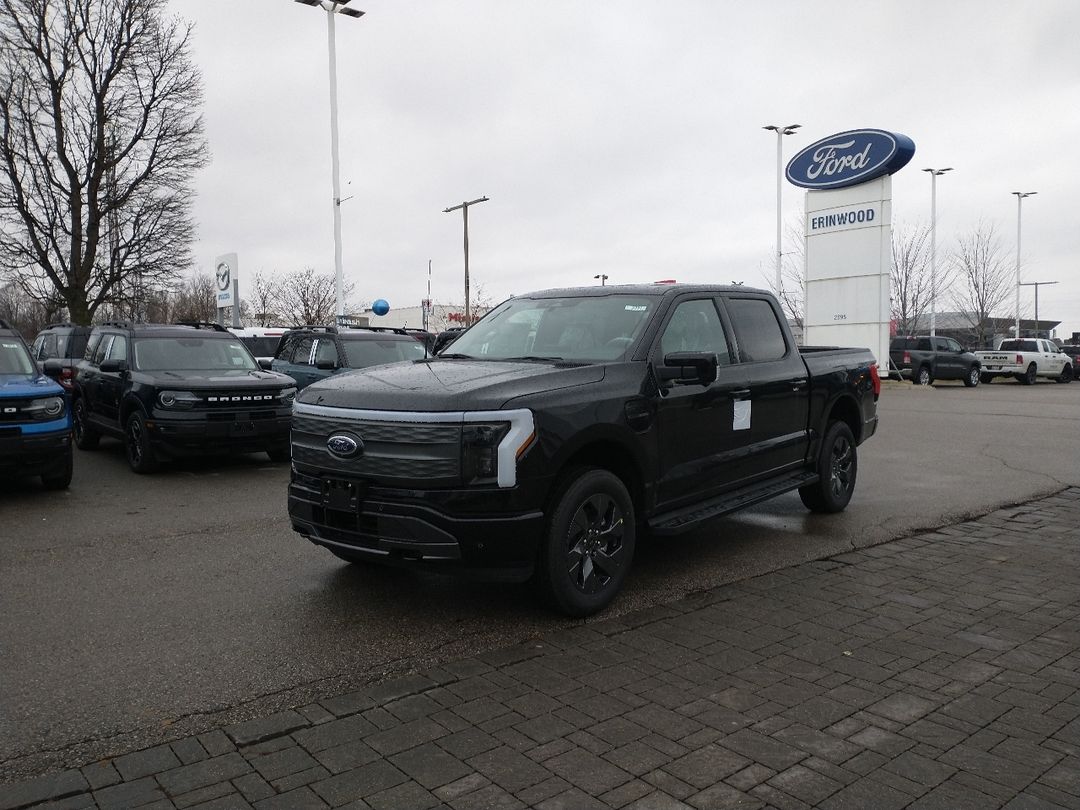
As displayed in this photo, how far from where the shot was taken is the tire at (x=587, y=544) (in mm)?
4742

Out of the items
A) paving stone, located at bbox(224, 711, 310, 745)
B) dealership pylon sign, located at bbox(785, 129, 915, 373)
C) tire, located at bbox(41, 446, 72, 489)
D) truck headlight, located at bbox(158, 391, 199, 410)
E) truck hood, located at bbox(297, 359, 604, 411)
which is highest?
dealership pylon sign, located at bbox(785, 129, 915, 373)

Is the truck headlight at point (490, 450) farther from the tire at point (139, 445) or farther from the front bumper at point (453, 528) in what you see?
the tire at point (139, 445)

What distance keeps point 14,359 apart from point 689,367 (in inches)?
311

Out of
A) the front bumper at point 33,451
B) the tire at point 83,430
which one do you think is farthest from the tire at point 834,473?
the tire at point 83,430

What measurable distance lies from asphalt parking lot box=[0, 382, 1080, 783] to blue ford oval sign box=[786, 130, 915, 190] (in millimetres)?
18320

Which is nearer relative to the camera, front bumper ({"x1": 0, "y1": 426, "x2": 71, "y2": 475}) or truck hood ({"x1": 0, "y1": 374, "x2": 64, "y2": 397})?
front bumper ({"x1": 0, "y1": 426, "x2": 71, "y2": 475})

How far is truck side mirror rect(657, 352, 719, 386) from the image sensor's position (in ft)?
17.3

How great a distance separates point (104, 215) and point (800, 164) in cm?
2302

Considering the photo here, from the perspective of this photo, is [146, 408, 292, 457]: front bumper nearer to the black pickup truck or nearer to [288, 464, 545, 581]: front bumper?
the black pickup truck

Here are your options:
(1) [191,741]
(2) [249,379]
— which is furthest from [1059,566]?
(2) [249,379]

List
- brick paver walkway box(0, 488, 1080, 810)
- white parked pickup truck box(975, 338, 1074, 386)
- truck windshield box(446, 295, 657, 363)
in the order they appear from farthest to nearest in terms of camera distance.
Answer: white parked pickup truck box(975, 338, 1074, 386), truck windshield box(446, 295, 657, 363), brick paver walkway box(0, 488, 1080, 810)

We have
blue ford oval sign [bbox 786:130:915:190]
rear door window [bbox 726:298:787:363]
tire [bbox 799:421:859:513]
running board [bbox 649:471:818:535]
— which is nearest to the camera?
running board [bbox 649:471:818:535]

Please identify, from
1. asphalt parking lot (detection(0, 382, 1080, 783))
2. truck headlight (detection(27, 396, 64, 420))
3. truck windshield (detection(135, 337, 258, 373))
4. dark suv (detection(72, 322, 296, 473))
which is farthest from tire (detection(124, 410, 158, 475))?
truck headlight (detection(27, 396, 64, 420))

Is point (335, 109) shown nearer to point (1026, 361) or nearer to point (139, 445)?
point (139, 445)
